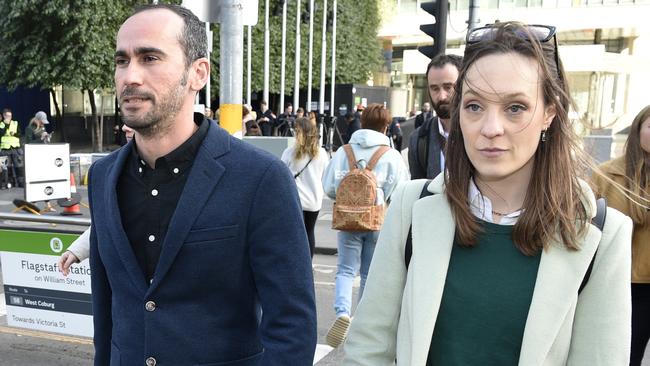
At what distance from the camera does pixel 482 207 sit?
5.16 feet

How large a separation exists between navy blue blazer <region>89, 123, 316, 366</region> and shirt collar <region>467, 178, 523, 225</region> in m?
0.54

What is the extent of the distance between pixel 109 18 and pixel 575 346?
22.4 m

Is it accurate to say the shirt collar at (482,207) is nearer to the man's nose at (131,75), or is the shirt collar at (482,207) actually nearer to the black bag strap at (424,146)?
the man's nose at (131,75)

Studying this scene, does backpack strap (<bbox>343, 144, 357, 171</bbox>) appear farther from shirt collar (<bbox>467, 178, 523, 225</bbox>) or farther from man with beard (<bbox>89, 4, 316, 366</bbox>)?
shirt collar (<bbox>467, 178, 523, 225</bbox>)

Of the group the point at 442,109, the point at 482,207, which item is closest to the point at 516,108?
the point at 482,207

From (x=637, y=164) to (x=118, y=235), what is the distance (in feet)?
9.36

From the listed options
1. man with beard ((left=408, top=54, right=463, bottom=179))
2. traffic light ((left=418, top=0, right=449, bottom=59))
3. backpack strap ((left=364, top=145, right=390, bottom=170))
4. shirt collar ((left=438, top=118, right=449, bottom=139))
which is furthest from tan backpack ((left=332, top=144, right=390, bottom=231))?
traffic light ((left=418, top=0, right=449, bottom=59))

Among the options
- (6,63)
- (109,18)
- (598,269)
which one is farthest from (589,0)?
(598,269)

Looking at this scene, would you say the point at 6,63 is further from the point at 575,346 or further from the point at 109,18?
the point at 575,346

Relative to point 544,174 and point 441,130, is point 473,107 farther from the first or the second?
point 441,130

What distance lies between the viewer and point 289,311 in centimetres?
178

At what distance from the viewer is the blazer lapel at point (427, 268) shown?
4.91 feet

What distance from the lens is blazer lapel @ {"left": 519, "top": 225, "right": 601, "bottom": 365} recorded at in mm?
1422

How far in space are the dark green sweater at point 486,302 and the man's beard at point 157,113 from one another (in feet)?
3.06
